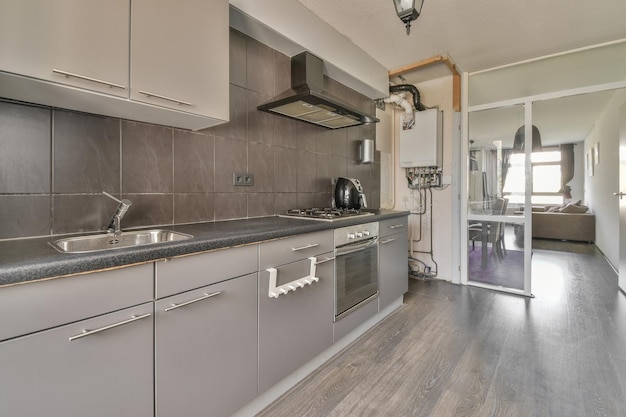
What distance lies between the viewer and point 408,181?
12.8 feet

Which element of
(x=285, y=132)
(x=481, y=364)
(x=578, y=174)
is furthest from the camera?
(x=578, y=174)

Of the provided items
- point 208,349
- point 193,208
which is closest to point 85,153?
point 193,208

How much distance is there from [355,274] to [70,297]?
5.50ft

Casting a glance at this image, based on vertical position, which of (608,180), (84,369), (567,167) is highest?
(567,167)

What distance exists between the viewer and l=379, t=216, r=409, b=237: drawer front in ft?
8.16

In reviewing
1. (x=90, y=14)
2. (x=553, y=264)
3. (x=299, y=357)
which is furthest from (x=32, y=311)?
(x=553, y=264)

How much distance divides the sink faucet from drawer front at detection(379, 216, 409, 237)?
1836mm

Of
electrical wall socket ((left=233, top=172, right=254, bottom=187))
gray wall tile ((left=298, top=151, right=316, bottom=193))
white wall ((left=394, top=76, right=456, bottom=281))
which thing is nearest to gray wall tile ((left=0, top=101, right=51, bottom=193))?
electrical wall socket ((left=233, top=172, right=254, bottom=187))

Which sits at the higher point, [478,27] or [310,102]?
[478,27]

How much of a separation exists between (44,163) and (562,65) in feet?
14.4

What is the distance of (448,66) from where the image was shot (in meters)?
3.20

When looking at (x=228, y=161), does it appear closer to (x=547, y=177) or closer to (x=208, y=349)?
(x=208, y=349)

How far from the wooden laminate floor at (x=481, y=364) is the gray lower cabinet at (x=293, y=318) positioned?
0.19 meters

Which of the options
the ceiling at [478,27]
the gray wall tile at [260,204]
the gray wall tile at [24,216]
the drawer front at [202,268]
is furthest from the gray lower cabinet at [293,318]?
the ceiling at [478,27]
